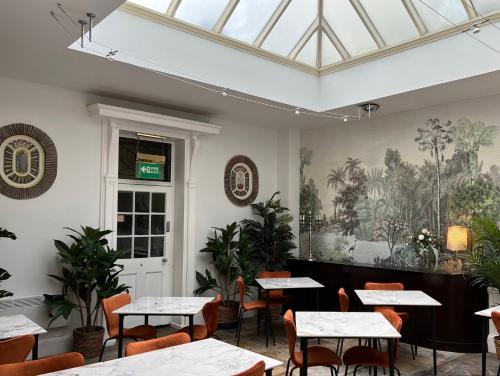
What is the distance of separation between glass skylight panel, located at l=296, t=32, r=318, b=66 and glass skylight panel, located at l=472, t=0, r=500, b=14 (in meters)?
2.04

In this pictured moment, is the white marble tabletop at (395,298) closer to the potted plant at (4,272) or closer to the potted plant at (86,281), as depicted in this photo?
the potted plant at (86,281)

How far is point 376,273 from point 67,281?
157 inches

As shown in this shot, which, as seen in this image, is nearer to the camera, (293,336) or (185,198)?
(293,336)

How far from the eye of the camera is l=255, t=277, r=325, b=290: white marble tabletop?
17.9ft

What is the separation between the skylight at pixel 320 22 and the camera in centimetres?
489

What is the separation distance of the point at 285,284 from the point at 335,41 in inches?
131

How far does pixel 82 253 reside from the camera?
501 cm

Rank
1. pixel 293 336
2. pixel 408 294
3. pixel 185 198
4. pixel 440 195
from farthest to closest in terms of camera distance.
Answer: pixel 185 198 < pixel 440 195 < pixel 408 294 < pixel 293 336

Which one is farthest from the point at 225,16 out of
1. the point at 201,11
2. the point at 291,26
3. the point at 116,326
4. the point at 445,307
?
the point at 445,307

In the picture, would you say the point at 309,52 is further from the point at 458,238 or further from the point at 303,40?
the point at 458,238

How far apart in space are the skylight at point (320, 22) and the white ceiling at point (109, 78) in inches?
27.2

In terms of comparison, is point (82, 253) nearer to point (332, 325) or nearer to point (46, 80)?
point (46, 80)

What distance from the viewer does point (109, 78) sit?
16.8 ft

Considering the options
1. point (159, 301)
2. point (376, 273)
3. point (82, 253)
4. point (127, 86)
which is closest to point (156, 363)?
point (159, 301)
